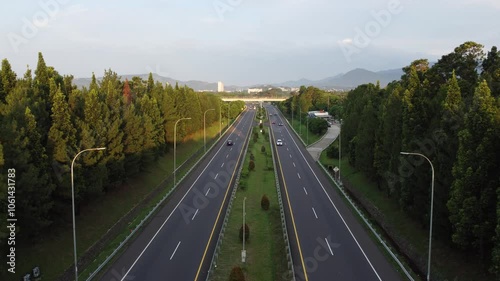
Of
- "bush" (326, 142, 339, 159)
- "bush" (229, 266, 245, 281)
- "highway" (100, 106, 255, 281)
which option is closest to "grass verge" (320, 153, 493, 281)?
"bush" (229, 266, 245, 281)

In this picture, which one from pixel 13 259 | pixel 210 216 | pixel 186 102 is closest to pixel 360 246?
pixel 210 216

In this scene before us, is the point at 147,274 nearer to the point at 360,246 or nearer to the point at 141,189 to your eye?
the point at 360,246

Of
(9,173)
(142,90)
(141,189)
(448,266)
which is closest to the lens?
(9,173)

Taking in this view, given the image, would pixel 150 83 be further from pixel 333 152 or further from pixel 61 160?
pixel 61 160

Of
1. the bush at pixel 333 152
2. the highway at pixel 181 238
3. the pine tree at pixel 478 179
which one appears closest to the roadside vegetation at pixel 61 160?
the highway at pixel 181 238

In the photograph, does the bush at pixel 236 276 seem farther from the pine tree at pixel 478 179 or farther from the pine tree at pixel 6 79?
→ the pine tree at pixel 6 79
